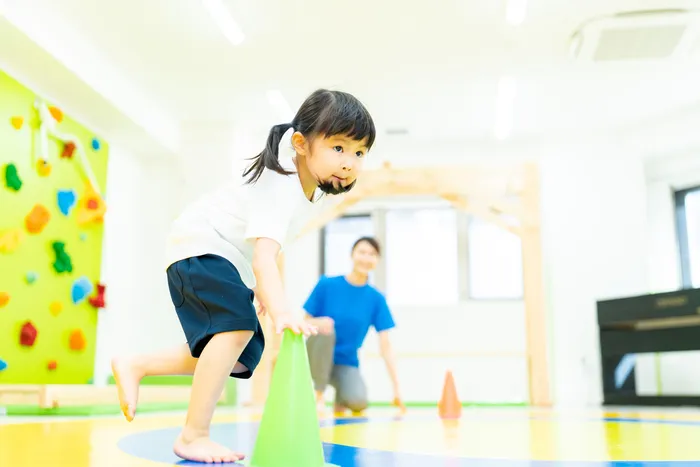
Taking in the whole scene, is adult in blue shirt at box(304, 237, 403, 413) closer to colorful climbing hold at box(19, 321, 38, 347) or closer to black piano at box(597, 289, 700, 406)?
colorful climbing hold at box(19, 321, 38, 347)

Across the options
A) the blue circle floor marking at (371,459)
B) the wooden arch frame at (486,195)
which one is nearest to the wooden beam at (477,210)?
the wooden arch frame at (486,195)

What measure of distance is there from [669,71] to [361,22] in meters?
2.30

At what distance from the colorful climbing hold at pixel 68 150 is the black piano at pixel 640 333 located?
401cm

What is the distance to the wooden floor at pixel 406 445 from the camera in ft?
4.11

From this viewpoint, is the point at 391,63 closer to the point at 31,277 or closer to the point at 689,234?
the point at 31,277

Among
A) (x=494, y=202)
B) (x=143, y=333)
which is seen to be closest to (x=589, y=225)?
(x=494, y=202)

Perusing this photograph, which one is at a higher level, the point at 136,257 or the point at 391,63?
the point at 391,63

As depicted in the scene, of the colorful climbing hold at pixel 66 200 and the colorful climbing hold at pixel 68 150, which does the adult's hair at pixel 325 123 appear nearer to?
the colorful climbing hold at pixel 66 200

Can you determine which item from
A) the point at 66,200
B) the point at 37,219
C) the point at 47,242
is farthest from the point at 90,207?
the point at 37,219

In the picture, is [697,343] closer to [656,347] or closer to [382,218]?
[656,347]

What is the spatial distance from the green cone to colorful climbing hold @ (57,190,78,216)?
3703 mm

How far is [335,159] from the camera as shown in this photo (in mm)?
1304

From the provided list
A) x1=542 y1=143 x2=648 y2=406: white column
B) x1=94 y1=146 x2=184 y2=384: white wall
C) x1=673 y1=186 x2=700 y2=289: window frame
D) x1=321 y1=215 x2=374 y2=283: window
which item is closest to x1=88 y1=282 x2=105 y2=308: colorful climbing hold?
x1=94 y1=146 x2=184 y2=384: white wall

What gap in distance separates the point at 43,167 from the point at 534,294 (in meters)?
3.57
